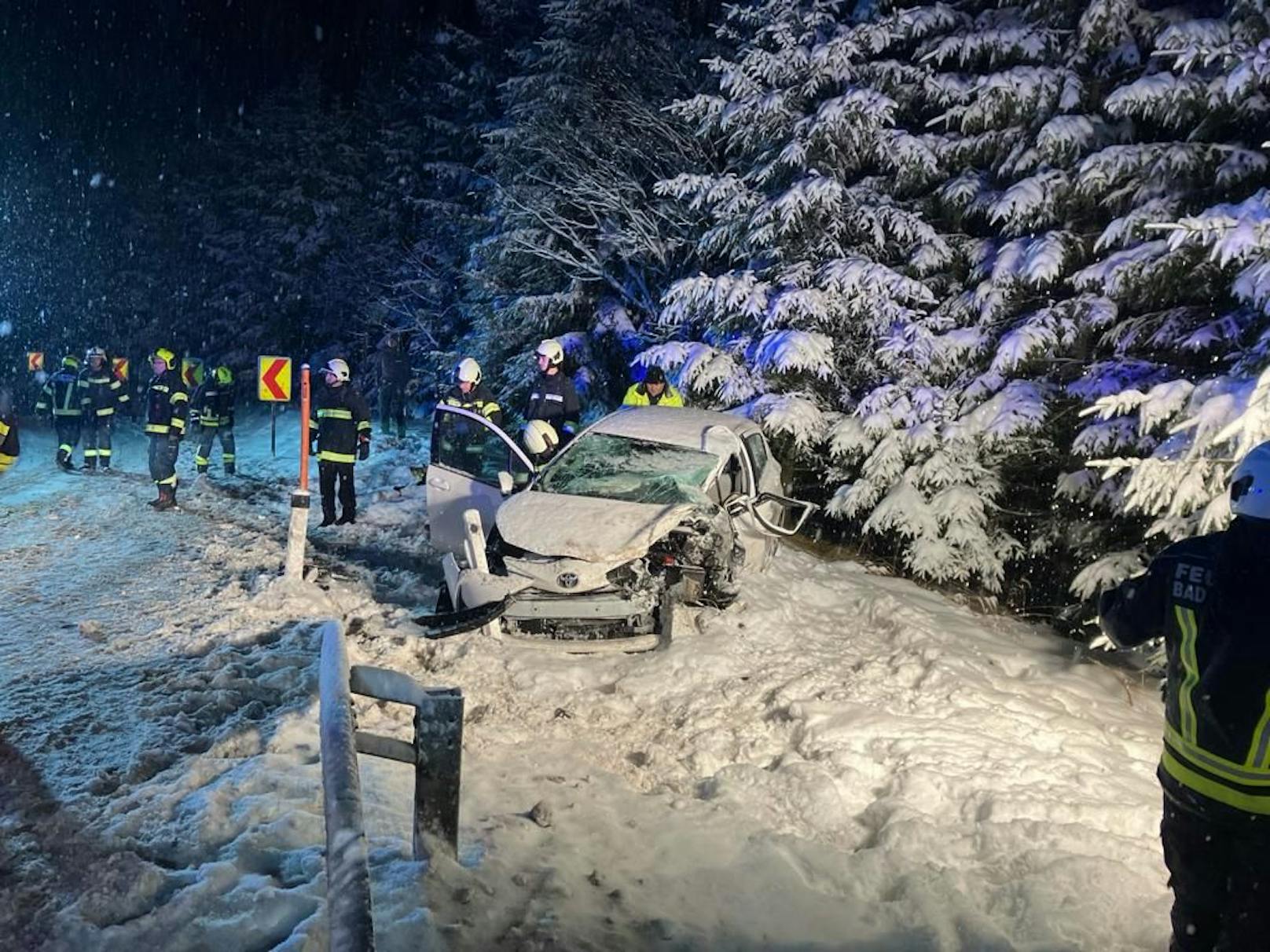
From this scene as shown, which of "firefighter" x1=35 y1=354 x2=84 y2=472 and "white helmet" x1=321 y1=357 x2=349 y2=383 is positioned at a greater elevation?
"white helmet" x1=321 y1=357 x2=349 y2=383

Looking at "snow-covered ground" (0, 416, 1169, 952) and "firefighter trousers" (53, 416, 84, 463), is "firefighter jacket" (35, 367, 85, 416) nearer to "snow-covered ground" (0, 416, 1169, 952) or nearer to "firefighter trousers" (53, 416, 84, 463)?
"firefighter trousers" (53, 416, 84, 463)

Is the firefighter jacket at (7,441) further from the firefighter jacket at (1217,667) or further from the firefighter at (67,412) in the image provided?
the firefighter jacket at (1217,667)

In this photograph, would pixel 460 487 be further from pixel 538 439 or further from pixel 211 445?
pixel 211 445

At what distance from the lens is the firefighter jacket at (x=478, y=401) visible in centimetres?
977

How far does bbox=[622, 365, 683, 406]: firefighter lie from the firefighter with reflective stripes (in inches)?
332

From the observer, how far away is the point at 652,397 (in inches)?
434

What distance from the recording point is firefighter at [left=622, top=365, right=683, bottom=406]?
36.2 ft

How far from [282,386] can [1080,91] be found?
1002cm

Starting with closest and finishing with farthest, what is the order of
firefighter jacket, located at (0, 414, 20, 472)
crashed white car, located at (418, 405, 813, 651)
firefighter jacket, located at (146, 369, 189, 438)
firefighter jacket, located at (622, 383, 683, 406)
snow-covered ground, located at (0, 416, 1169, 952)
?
1. snow-covered ground, located at (0, 416, 1169, 952)
2. crashed white car, located at (418, 405, 813, 651)
3. firefighter jacket, located at (0, 414, 20, 472)
4. firefighter jacket, located at (622, 383, 683, 406)
5. firefighter jacket, located at (146, 369, 189, 438)

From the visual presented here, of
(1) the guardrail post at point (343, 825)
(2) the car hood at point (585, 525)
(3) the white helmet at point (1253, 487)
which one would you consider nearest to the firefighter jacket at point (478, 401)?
(2) the car hood at point (585, 525)

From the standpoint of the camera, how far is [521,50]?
16.5 meters

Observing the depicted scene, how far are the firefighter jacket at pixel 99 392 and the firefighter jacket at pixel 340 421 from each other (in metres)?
6.63

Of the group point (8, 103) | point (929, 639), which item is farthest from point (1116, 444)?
point (8, 103)

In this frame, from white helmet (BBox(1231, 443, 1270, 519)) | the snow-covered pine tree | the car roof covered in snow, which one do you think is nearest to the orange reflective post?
the car roof covered in snow
